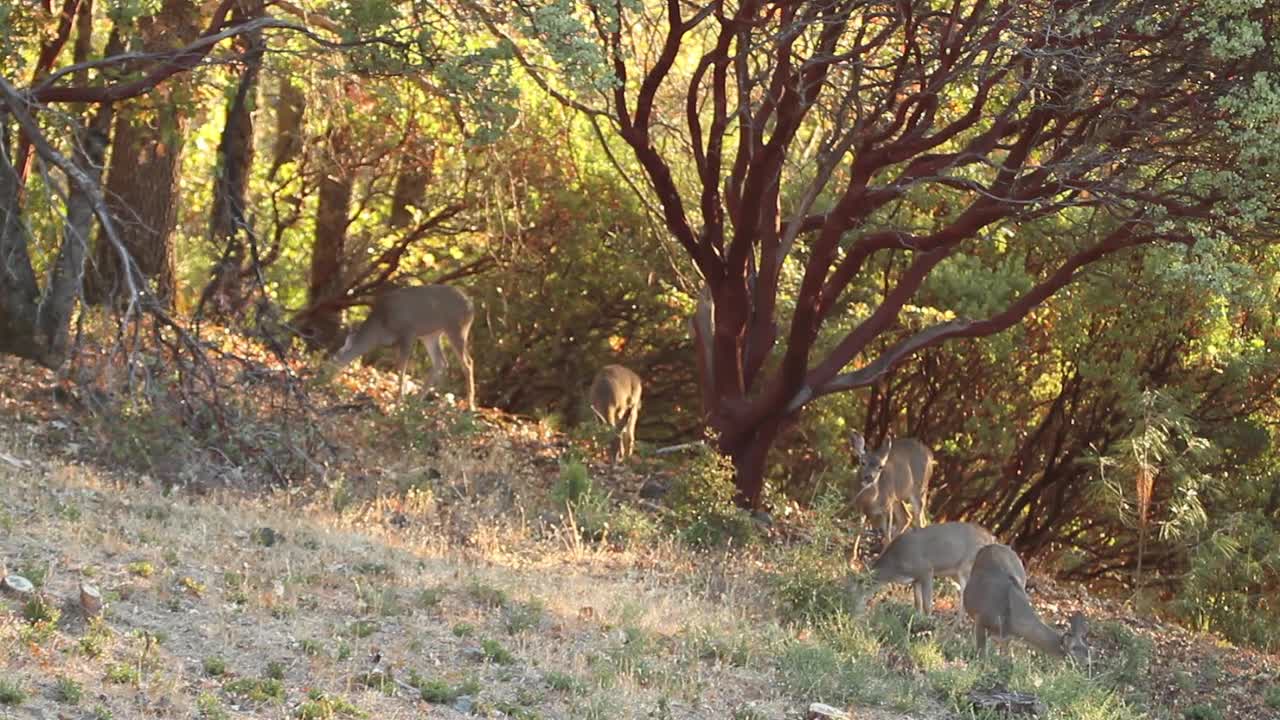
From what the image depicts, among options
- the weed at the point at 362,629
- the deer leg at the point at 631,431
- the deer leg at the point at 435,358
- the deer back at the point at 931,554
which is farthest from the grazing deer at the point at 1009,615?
the deer leg at the point at 435,358

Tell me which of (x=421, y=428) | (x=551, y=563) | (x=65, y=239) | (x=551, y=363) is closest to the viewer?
(x=551, y=563)

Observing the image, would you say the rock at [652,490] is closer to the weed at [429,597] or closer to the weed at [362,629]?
the weed at [429,597]

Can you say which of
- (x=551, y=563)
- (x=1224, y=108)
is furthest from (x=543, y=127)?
(x=1224, y=108)

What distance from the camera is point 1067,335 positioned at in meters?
19.4

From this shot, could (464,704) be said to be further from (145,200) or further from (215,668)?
(145,200)

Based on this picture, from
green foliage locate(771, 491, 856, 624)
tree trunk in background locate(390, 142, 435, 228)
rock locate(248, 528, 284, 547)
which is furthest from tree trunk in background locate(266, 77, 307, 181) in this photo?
green foliage locate(771, 491, 856, 624)

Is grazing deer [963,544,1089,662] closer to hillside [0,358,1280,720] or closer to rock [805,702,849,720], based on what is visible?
hillside [0,358,1280,720]

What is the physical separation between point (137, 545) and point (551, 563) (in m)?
3.26

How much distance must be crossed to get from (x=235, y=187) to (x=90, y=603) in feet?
36.9

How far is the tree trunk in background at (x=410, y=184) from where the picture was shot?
73.0 ft

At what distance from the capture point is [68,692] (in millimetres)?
8875

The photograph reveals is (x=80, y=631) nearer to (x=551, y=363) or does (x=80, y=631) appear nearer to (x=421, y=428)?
(x=421, y=428)

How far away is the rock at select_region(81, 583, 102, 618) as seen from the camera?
33.2 ft

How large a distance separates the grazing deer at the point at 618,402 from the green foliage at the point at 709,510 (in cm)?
253
